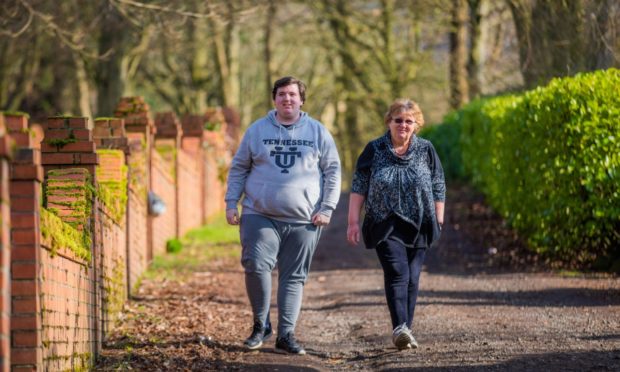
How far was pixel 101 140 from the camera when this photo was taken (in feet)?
Answer: 35.6

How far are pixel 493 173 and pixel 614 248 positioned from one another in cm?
370

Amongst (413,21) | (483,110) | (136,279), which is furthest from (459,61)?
(136,279)

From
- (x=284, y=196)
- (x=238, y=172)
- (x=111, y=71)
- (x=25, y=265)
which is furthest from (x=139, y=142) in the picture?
(x=111, y=71)

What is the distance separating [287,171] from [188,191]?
10729 millimetres

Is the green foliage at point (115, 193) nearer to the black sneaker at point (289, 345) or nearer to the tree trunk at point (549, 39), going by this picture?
the black sneaker at point (289, 345)

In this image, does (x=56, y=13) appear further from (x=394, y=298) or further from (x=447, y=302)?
(x=394, y=298)

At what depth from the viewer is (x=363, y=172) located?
762 cm

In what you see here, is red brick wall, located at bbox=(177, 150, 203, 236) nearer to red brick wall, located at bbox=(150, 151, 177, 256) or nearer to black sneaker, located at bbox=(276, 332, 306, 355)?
red brick wall, located at bbox=(150, 151, 177, 256)

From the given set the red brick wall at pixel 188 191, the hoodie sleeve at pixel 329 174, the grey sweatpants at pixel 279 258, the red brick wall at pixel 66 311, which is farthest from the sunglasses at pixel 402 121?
the red brick wall at pixel 188 191

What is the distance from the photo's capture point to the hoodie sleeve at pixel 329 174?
766 cm

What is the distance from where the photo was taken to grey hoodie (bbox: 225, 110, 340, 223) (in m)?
7.59

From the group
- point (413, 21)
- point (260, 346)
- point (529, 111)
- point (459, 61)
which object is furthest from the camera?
point (413, 21)

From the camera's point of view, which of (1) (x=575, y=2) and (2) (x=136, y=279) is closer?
(2) (x=136, y=279)

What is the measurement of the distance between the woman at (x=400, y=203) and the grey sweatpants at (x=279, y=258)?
39 centimetres
